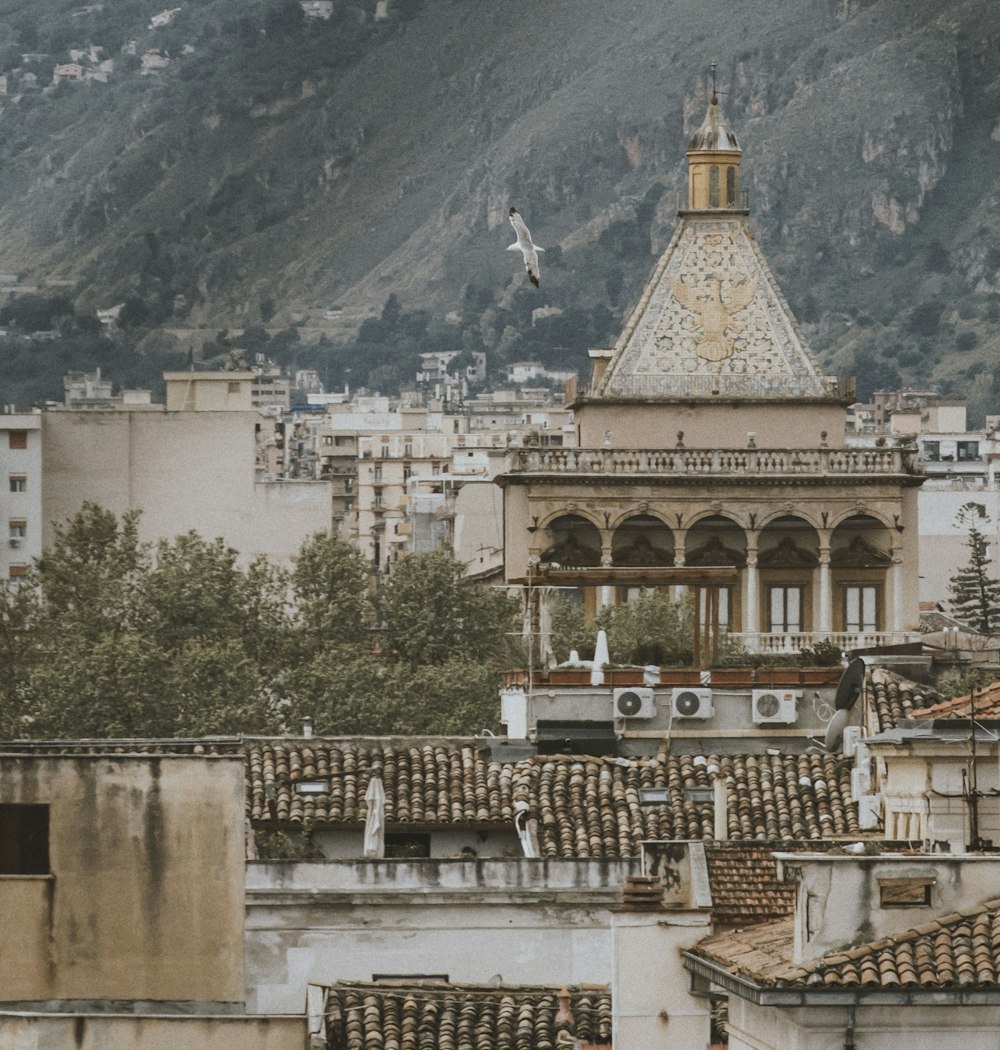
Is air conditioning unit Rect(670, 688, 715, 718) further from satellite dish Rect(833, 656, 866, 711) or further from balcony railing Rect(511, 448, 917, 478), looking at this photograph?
balcony railing Rect(511, 448, 917, 478)

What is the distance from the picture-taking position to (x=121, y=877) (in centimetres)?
3797

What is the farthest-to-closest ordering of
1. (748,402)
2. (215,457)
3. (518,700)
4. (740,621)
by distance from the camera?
(215,457) → (748,402) → (740,621) → (518,700)

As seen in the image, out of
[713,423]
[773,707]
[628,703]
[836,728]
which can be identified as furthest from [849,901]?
[713,423]

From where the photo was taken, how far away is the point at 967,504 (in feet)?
562

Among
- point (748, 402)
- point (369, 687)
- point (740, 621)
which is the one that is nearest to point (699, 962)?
point (369, 687)

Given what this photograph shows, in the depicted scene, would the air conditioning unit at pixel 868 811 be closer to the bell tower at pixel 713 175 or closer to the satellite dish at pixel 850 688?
the satellite dish at pixel 850 688

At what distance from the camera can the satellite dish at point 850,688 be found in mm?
52062

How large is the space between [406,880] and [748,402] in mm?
81372

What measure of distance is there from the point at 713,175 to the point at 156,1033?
323 feet

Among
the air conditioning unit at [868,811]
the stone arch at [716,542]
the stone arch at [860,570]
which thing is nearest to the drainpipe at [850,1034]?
the air conditioning unit at [868,811]

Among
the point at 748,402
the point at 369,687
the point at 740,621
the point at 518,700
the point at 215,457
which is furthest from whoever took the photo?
the point at 215,457

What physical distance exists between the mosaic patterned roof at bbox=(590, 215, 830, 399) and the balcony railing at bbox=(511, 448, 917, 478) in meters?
3.41

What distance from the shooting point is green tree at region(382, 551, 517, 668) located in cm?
11300

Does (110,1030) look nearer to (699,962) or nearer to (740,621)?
(699,962)
